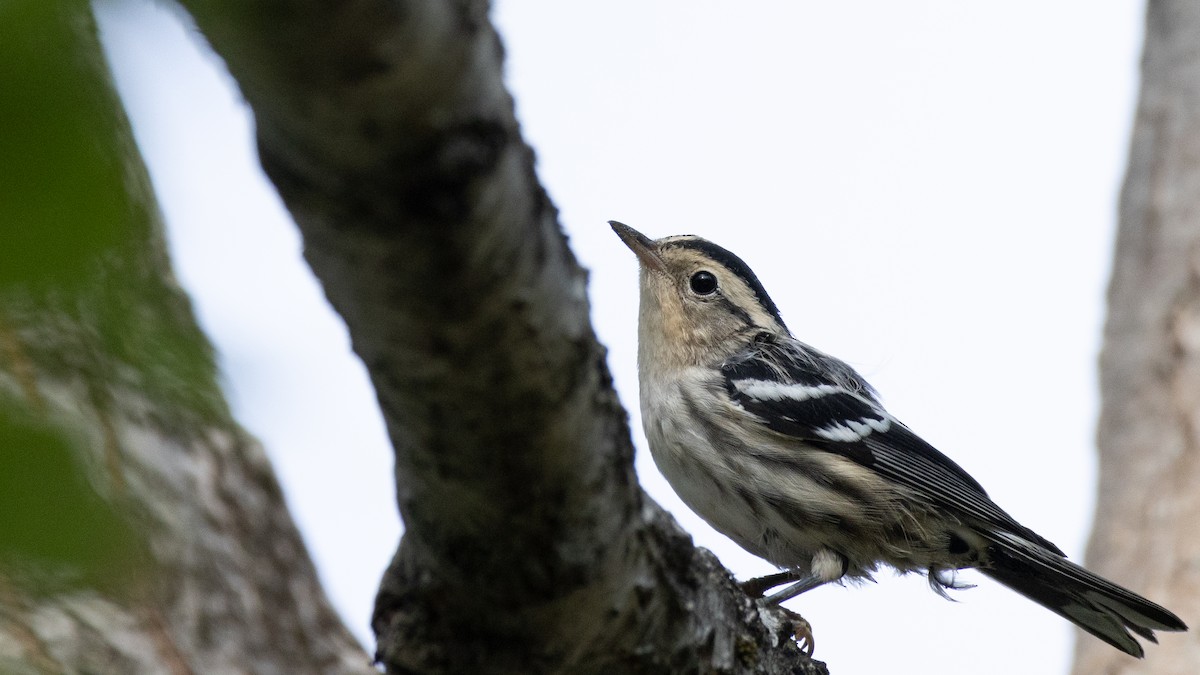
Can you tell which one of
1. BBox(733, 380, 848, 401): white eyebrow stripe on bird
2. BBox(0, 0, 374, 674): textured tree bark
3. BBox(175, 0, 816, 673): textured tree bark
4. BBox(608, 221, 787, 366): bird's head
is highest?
BBox(608, 221, 787, 366): bird's head

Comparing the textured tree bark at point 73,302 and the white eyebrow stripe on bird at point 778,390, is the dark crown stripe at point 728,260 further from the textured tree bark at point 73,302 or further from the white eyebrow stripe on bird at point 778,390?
the textured tree bark at point 73,302

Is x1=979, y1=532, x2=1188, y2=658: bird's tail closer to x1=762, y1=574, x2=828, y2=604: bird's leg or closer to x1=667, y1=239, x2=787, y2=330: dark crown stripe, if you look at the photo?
x1=762, y1=574, x2=828, y2=604: bird's leg

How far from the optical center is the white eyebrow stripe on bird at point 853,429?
258 inches

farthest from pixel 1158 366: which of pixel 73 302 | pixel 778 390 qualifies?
pixel 73 302

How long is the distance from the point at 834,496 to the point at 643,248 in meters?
2.50

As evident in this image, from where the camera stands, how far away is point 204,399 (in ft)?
5.16

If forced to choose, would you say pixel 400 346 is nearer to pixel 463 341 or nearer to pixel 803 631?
pixel 463 341

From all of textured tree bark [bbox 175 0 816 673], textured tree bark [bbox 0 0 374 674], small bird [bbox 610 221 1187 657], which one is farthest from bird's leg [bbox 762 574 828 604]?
textured tree bark [bbox 0 0 374 674]

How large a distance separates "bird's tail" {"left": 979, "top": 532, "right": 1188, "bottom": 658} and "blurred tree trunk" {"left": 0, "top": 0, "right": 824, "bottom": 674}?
97.2 inches

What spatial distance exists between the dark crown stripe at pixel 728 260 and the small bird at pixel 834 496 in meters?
1.09

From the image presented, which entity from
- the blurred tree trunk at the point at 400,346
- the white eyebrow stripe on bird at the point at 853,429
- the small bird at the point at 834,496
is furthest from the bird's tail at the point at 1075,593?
the blurred tree trunk at the point at 400,346

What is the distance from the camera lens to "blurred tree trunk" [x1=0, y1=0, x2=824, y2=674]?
1.44 meters

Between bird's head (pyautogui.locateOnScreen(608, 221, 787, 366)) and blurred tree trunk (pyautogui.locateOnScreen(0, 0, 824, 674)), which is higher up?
bird's head (pyautogui.locateOnScreen(608, 221, 787, 366))

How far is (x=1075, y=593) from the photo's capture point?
20.3 ft
